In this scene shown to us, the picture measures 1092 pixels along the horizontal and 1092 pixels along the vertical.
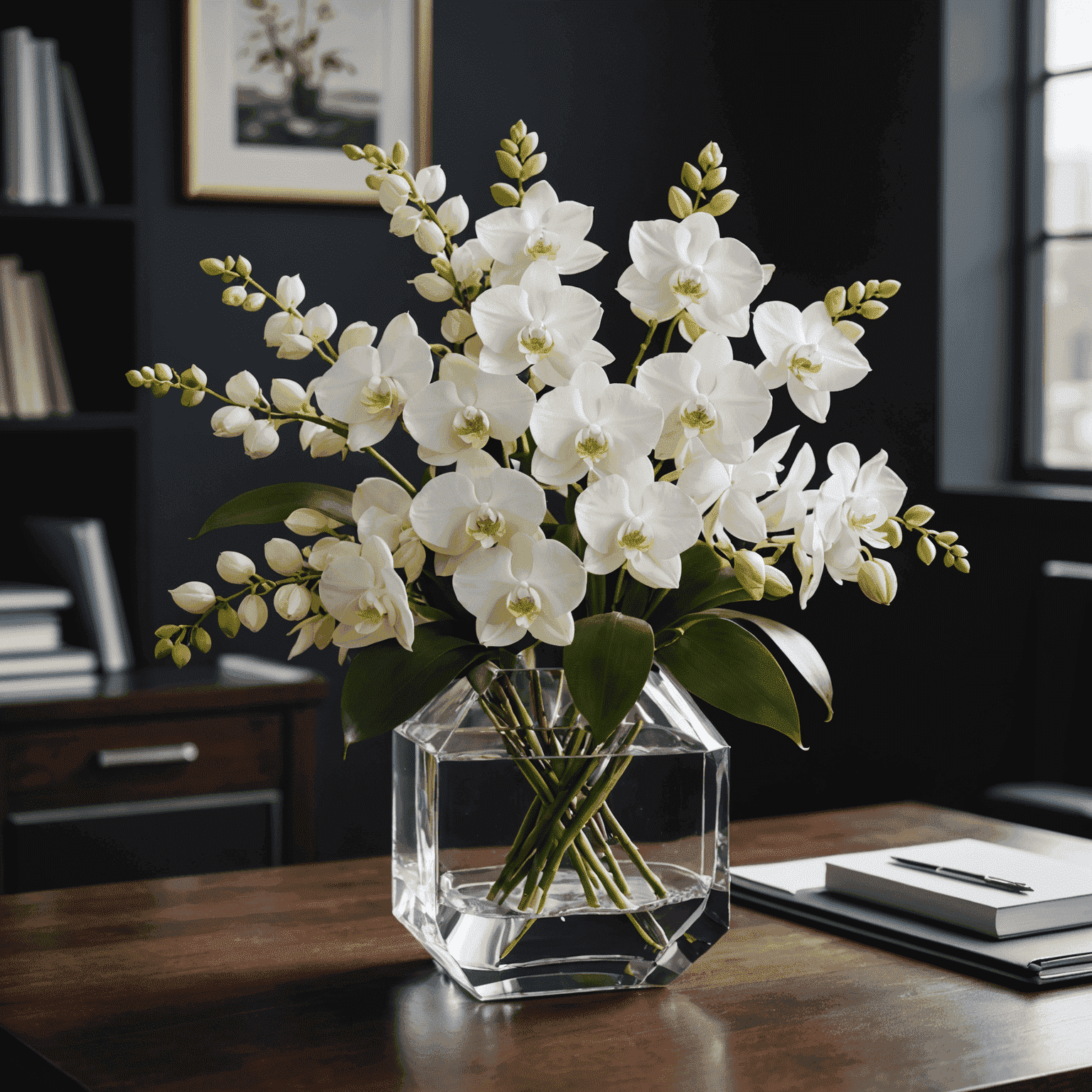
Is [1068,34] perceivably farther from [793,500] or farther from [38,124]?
[793,500]

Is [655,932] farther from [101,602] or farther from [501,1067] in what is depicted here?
[101,602]

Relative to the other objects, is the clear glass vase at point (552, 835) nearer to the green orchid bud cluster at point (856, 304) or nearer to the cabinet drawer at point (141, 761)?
the green orchid bud cluster at point (856, 304)

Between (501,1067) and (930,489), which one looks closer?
(501,1067)

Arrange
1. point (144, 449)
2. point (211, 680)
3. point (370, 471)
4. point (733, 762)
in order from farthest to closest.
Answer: point (733, 762) → point (370, 471) → point (144, 449) → point (211, 680)

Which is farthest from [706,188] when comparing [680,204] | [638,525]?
[638,525]

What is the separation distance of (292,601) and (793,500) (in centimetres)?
36

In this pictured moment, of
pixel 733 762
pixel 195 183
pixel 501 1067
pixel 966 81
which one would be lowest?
pixel 733 762

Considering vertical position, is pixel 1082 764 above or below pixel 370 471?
below

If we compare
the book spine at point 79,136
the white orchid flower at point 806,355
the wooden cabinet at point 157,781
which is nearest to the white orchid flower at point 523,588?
the white orchid flower at point 806,355

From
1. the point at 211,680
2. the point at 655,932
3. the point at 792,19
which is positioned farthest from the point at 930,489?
the point at 655,932

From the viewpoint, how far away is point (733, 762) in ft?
11.9

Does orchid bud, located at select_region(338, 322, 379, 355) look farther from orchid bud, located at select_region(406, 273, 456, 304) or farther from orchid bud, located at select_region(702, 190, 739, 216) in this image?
orchid bud, located at select_region(702, 190, 739, 216)

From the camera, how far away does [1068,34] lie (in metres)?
3.32

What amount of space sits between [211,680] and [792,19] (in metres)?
2.05
